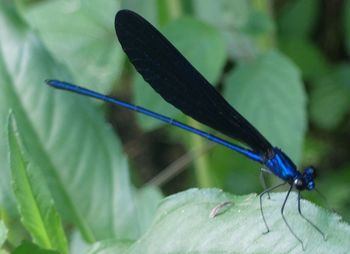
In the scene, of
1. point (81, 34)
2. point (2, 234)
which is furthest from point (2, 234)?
point (81, 34)

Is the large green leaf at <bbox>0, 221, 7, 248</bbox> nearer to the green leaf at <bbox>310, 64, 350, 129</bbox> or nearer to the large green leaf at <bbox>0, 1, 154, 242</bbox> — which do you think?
the large green leaf at <bbox>0, 1, 154, 242</bbox>

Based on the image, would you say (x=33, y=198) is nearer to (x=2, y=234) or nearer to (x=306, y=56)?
(x=2, y=234)

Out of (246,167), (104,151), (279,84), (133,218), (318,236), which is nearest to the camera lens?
(318,236)

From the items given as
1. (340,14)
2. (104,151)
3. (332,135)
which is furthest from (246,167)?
(104,151)

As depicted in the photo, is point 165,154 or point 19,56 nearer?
point 19,56

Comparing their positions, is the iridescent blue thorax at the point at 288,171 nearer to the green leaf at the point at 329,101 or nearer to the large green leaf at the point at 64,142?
the large green leaf at the point at 64,142

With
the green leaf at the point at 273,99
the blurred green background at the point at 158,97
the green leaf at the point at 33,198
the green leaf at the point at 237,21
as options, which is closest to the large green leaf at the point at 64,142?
the blurred green background at the point at 158,97

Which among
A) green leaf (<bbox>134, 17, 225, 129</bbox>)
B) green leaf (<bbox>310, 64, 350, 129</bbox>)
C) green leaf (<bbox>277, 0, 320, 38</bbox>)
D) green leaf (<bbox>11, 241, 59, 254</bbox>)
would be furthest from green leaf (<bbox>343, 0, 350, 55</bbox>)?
green leaf (<bbox>11, 241, 59, 254</bbox>)

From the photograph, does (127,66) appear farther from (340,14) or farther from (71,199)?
(71,199)
